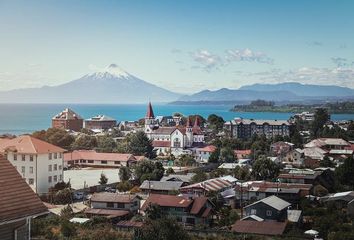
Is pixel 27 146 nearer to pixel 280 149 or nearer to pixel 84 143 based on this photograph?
pixel 84 143

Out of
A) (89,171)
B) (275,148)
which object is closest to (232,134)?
(275,148)

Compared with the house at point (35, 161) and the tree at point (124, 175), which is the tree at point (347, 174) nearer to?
the tree at point (124, 175)

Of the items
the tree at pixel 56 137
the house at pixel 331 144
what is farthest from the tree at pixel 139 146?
the house at pixel 331 144

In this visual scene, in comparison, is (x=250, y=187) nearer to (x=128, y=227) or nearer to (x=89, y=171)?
(x=128, y=227)

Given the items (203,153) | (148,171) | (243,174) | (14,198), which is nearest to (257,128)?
(203,153)

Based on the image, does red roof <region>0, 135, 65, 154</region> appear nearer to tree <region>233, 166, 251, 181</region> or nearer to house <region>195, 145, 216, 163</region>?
tree <region>233, 166, 251, 181</region>

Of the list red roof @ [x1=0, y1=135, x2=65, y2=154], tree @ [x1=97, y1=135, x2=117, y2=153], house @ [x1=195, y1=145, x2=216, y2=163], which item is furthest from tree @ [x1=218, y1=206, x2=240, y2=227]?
tree @ [x1=97, y1=135, x2=117, y2=153]
